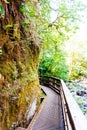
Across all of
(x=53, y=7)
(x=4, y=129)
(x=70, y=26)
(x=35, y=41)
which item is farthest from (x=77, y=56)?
(x=4, y=129)

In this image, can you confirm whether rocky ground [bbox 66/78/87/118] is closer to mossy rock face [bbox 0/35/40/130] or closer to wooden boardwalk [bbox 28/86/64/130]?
wooden boardwalk [bbox 28/86/64/130]

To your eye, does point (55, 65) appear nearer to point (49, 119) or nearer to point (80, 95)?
point (80, 95)

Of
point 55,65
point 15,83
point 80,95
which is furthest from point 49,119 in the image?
point 55,65

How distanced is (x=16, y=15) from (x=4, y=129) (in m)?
2.61

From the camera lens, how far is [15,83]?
17.2 feet

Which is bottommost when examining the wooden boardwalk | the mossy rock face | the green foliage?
the green foliage

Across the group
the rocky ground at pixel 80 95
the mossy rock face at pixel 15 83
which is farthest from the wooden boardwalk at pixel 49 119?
the rocky ground at pixel 80 95

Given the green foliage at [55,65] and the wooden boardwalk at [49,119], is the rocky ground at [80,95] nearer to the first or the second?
the wooden boardwalk at [49,119]

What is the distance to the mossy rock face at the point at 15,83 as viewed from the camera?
15.5 ft

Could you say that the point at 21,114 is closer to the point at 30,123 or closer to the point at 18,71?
the point at 30,123

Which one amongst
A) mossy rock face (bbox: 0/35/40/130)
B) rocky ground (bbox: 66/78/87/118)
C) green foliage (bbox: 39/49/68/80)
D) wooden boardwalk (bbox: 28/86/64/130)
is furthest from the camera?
green foliage (bbox: 39/49/68/80)

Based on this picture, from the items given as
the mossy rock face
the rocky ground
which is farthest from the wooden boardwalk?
the rocky ground

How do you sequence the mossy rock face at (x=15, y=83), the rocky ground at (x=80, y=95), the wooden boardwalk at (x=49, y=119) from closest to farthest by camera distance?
the mossy rock face at (x=15, y=83) → the wooden boardwalk at (x=49, y=119) → the rocky ground at (x=80, y=95)

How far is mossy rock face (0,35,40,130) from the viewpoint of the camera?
4723 millimetres
